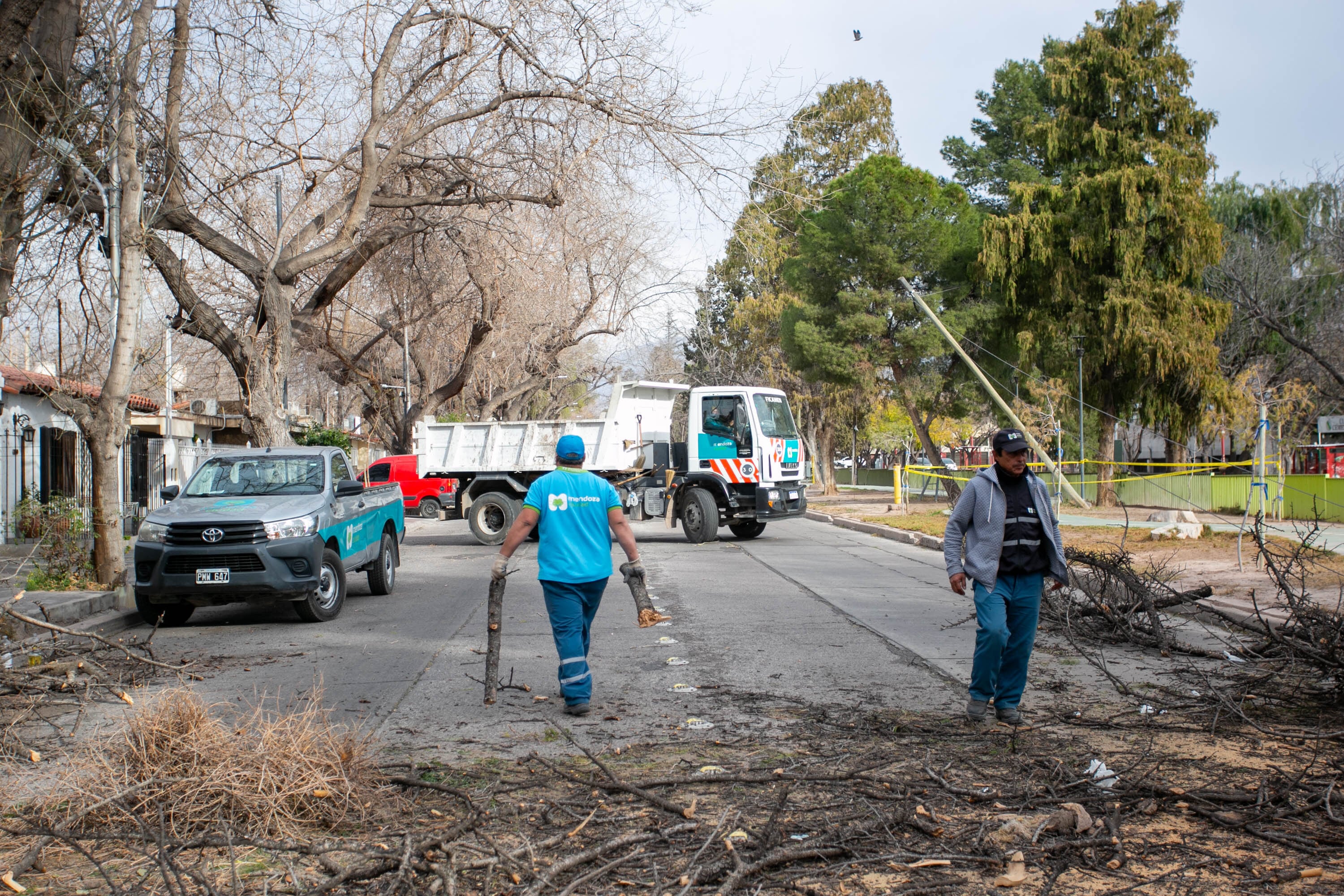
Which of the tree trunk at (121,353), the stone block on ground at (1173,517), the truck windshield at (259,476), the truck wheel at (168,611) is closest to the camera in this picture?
the truck wheel at (168,611)

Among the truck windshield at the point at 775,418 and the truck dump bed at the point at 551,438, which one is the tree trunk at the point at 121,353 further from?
the truck windshield at the point at 775,418

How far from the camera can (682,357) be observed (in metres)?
72.7

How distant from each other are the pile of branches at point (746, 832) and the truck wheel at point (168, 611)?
6870 mm

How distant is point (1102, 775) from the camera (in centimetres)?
492

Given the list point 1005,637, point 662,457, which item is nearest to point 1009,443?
point 1005,637

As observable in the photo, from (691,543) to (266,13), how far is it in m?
11.8

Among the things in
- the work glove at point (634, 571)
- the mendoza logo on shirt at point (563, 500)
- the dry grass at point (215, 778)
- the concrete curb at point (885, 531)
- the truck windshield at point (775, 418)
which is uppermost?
the truck windshield at point (775, 418)

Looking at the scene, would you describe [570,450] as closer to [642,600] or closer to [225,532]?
[642,600]

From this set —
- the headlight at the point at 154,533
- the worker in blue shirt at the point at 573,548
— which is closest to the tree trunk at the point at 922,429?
the headlight at the point at 154,533

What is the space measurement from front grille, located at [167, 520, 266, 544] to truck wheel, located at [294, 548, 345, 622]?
75 centimetres

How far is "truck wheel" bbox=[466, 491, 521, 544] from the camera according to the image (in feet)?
73.0

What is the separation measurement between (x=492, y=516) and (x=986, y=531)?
17251mm

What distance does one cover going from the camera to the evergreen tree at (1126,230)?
31.9 meters

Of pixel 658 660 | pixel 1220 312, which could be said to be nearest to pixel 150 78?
pixel 658 660
